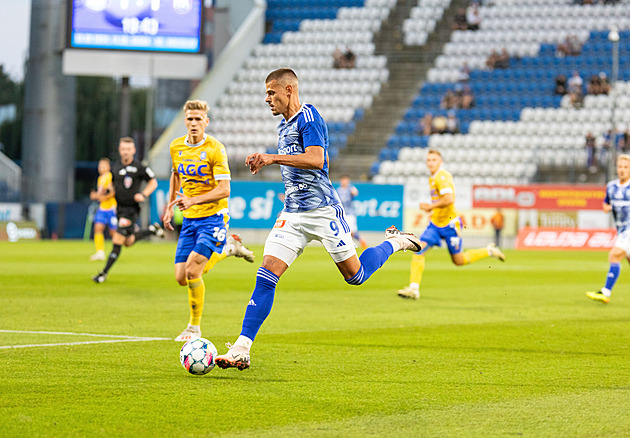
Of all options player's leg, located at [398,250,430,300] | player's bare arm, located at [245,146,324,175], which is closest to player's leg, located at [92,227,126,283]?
player's leg, located at [398,250,430,300]

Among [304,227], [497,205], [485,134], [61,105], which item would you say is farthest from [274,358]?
[61,105]

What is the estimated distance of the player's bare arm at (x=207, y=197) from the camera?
818cm

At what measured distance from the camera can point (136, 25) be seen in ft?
102

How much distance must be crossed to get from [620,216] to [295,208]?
821 cm

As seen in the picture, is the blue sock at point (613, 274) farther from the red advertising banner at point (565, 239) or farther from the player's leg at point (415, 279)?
the red advertising banner at point (565, 239)

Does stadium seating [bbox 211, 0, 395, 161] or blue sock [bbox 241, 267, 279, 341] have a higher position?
stadium seating [bbox 211, 0, 395, 161]

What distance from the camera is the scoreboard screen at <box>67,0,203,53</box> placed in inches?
1206

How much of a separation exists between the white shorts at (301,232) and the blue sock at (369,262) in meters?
0.38

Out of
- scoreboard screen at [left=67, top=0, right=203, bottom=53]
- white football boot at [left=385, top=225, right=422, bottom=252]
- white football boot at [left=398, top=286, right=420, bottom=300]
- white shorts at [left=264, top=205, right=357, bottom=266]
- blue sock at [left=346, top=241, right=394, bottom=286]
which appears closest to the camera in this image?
white shorts at [left=264, top=205, right=357, bottom=266]

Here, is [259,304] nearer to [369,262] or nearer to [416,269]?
[369,262]

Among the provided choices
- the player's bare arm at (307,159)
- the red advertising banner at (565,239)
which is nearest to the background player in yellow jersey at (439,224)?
the player's bare arm at (307,159)

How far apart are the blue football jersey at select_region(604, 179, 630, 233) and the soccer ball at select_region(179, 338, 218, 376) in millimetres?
8699

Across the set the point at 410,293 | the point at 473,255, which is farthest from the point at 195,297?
the point at 473,255

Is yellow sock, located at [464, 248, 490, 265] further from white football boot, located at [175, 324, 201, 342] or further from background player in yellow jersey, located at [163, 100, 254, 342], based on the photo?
white football boot, located at [175, 324, 201, 342]
